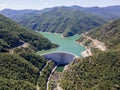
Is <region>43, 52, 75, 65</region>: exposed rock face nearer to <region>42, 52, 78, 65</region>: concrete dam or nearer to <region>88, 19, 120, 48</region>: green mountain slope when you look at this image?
<region>42, 52, 78, 65</region>: concrete dam

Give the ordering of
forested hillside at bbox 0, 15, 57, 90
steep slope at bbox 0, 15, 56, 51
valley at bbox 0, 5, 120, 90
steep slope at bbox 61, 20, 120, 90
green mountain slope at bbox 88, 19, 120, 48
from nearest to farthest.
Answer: steep slope at bbox 61, 20, 120, 90 < valley at bbox 0, 5, 120, 90 < forested hillside at bbox 0, 15, 57, 90 < green mountain slope at bbox 88, 19, 120, 48 < steep slope at bbox 0, 15, 56, 51

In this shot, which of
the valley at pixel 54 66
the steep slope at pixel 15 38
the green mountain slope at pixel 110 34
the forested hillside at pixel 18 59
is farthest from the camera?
the steep slope at pixel 15 38

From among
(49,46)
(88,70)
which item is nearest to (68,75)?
(88,70)

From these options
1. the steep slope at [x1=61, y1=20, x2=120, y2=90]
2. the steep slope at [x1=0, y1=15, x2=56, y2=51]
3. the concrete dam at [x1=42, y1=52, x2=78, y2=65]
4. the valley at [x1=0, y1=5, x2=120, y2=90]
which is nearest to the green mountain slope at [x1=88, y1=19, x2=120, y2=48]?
the valley at [x1=0, y1=5, x2=120, y2=90]

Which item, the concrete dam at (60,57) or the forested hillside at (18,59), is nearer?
the forested hillside at (18,59)

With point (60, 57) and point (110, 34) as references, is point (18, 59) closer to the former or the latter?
point (60, 57)

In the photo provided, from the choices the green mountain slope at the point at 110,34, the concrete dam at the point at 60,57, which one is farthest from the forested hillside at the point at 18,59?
the green mountain slope at the point at 110,34

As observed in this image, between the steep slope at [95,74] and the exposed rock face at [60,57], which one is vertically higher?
the steep slope at [95,74]

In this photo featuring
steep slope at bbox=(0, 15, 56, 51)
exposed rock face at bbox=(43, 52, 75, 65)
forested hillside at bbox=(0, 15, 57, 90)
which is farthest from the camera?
steep slope at bbox=(0, 15, 56, 51)

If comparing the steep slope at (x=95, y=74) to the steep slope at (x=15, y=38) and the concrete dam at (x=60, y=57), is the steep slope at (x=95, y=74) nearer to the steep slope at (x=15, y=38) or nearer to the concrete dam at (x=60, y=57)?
the concrete dam at (x=60, y=57)
